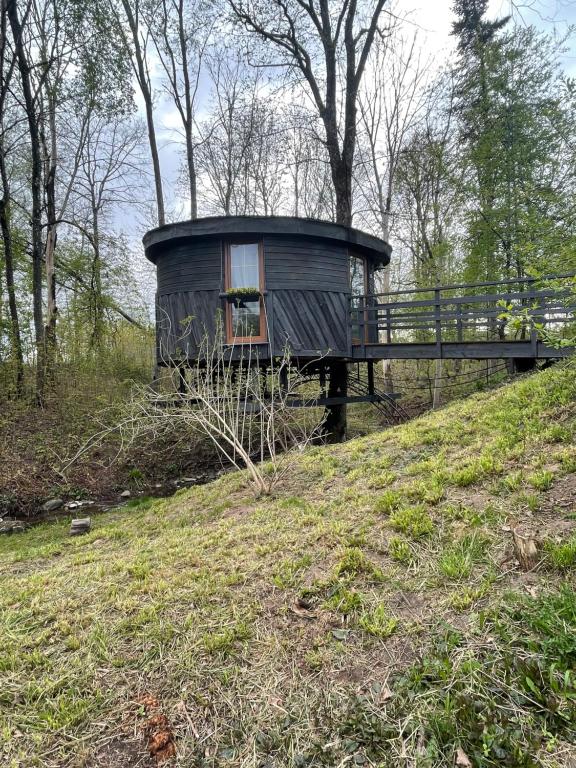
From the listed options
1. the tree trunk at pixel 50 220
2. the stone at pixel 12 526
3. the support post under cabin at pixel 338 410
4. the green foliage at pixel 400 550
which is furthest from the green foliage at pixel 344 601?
the tree trunk at pixel 50 220

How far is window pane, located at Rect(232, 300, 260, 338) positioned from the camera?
27.2 feet

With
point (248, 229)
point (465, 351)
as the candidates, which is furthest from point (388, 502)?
point (248, 229)

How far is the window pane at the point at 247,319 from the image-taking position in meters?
8.30

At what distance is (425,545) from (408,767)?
121cm

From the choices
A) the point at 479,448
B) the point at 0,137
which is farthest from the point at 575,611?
the point at 0,137

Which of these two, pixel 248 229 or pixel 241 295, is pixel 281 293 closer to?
pixel 241 295

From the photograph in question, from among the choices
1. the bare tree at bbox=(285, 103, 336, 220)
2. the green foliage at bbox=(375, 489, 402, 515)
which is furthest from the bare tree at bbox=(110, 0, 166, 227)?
the green foliage at bbox=(375, 489, 402, 515)

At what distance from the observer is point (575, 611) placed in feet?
5.26

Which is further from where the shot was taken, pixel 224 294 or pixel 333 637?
pixel 224 294

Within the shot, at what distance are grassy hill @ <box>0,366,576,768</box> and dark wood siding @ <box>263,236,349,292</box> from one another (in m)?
5.75

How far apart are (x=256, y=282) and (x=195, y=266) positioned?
4.41 feet

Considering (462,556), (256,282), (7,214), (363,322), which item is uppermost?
(7,214)

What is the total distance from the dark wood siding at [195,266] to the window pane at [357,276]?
319 cm

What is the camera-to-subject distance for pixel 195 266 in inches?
330
